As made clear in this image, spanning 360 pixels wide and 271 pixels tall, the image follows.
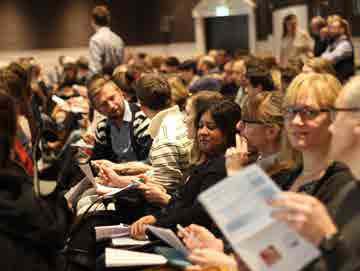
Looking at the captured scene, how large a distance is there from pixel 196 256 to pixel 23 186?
2.74 feet

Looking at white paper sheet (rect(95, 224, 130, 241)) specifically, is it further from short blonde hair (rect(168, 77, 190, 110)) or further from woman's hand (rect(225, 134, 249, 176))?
short blonde hair (rect(168, 77, 190, 110))

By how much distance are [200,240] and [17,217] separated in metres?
0.70

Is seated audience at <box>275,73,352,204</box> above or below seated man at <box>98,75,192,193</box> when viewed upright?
above

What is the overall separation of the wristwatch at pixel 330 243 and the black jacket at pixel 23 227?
1267 mm

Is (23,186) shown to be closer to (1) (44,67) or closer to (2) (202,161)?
(2) (202,161)

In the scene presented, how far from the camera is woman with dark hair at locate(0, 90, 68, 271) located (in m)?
3.12

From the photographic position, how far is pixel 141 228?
Result: 4164 mm

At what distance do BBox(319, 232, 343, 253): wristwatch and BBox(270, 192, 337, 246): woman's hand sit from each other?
0.06 feet

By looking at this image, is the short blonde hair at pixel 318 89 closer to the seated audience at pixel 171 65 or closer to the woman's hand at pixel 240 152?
the woman's hand at pixel 240 152

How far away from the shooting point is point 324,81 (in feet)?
10.2

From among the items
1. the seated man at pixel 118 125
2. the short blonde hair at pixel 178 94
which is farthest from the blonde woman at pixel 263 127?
the short blonde hair at pixel 178 94

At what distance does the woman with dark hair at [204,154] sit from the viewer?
4.01 m

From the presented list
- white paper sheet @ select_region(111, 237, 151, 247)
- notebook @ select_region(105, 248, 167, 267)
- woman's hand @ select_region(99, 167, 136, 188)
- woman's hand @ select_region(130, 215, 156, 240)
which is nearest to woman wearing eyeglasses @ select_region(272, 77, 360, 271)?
notebook @ select_region(105, 248, 167, 267)

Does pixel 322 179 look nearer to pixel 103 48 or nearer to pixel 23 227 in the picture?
pixel 23 227
